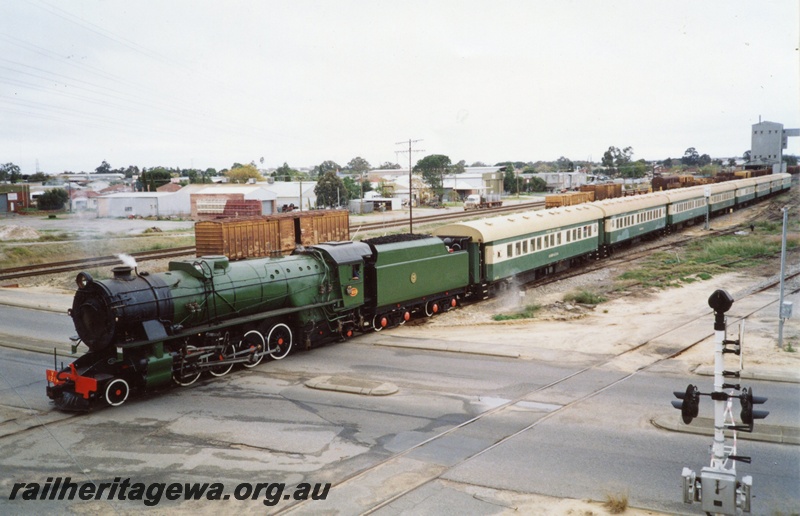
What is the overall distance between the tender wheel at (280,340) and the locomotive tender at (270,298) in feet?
0.10

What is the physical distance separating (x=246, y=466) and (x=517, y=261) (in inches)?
787

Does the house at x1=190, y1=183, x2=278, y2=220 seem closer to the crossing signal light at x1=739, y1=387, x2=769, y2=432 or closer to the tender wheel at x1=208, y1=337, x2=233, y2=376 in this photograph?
the tender wheel at x1=208, y1=337, x2=233, y2=376

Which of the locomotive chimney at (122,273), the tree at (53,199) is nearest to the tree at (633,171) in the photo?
the tree at (53,199)

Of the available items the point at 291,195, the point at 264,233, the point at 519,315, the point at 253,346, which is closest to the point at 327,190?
the point at 291,195

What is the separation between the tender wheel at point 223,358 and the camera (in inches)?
666

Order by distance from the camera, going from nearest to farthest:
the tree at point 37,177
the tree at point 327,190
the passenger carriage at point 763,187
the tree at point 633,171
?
the passenger carriage at point 763,187, the tree at point 37,177, the tree at point 327,190, the tree at point 633,171

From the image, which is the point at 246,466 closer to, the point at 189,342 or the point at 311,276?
the point at 189,342

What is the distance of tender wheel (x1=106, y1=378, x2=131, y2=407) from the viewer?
47.9 ft

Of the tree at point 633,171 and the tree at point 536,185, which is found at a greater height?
the tree at point 633,171

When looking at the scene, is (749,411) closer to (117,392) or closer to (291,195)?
(117,392)

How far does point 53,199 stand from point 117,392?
5180cm

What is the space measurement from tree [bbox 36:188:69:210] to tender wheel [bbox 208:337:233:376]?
4888cm

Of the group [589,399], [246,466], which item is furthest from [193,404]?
[589,399]

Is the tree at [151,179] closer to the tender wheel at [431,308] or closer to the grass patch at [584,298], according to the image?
the tender wheel at [431,308]
